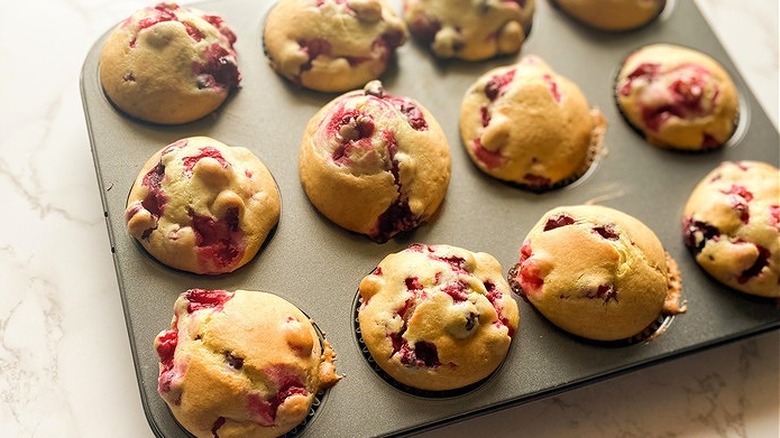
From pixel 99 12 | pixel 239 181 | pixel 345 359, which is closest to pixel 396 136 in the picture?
pixel 239 181

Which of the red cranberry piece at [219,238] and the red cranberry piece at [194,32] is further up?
the red cranberry piece at [194,32]

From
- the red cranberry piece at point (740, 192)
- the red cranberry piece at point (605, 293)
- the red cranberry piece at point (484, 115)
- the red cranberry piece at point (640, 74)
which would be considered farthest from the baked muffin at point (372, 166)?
the red cranberry piece at point (740, 192)

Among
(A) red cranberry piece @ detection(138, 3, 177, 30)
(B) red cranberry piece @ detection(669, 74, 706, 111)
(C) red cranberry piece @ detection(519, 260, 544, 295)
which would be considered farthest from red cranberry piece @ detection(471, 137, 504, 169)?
(A) red cranberry piece @ detection(138, 3, 177, 30)

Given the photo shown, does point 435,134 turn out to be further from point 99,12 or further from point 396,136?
point 99,12

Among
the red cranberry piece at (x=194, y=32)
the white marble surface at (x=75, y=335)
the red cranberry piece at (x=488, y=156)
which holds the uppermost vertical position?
the red cranberry piece at (x=194, y=32)

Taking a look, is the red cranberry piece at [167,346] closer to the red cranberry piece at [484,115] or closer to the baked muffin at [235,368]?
the baked muffin at [235,368]

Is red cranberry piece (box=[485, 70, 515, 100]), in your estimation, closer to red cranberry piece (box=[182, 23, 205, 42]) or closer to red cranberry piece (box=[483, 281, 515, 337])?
red cranberry piece (box=[483, 281, 515, 337])
